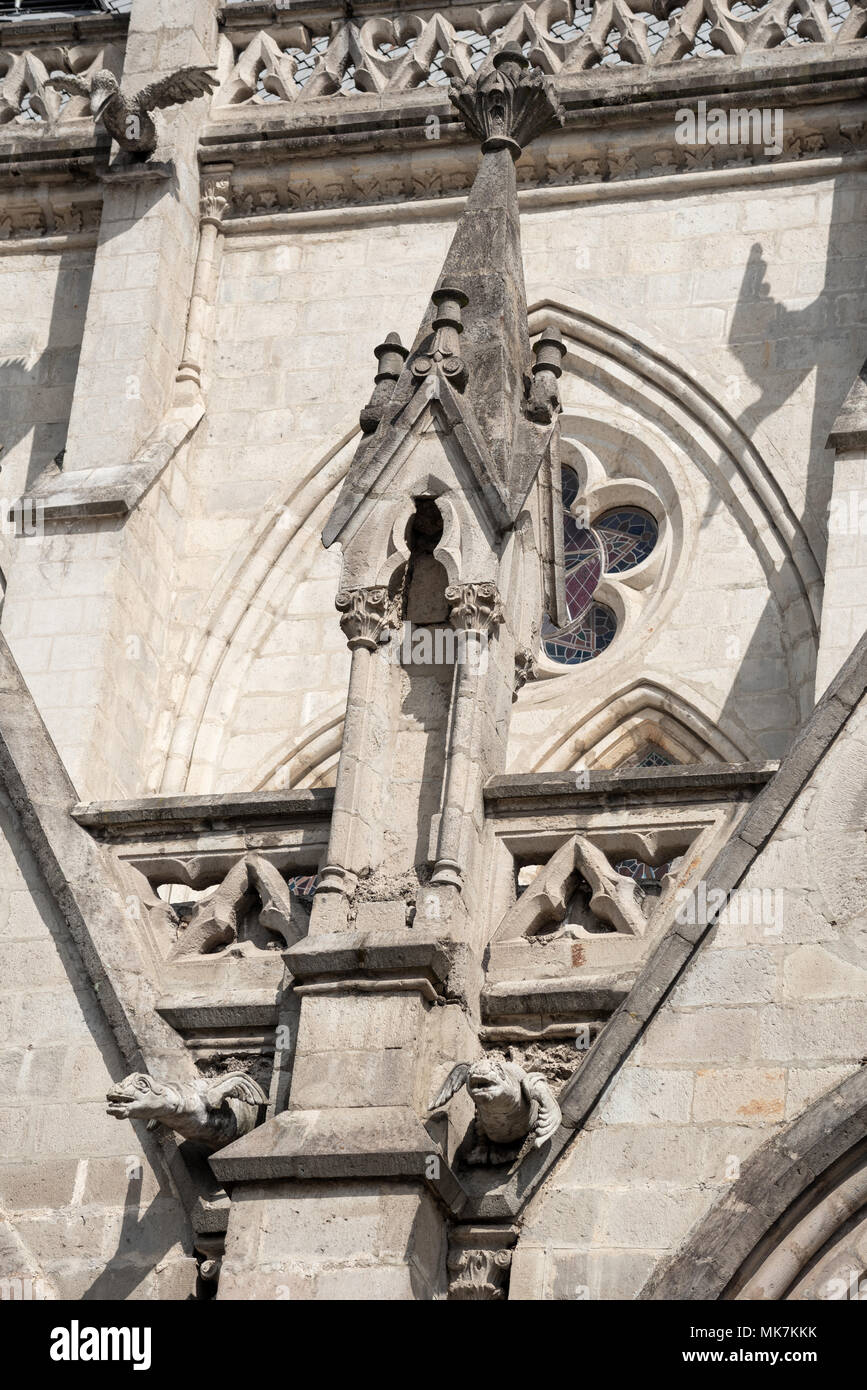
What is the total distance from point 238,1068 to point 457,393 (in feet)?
9.49

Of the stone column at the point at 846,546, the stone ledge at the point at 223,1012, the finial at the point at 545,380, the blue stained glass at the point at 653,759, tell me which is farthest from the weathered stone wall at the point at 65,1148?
the blue stained glass at the point at 653,759

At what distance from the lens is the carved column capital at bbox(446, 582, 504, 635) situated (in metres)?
9.70

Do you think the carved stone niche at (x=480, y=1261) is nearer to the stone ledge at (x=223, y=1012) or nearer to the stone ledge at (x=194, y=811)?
the stone ledge at (x=223, y=1012)

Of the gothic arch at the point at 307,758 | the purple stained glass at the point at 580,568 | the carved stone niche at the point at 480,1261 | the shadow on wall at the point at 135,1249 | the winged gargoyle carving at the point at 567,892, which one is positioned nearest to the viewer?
the carved stone niche at the point at 480,1261

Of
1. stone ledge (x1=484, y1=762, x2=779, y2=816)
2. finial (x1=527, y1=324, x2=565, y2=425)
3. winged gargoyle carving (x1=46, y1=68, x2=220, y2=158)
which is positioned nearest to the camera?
stone ledge (x1=484, y1=762, x2=779, y2=816)

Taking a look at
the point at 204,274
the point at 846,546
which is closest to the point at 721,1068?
the point at 846,546

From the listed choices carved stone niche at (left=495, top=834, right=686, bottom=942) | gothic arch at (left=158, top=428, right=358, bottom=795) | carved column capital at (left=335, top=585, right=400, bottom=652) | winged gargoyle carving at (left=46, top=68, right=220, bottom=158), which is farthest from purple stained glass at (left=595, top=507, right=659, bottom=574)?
carved stone niche at (left=495, top=834, right=686, bottom=942)

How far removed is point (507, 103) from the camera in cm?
1143

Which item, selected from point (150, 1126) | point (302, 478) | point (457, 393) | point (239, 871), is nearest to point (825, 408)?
point (302, 478)

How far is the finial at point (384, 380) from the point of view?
1031 centimetres

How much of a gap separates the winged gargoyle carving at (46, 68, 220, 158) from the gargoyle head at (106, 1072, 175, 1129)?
7586 mm

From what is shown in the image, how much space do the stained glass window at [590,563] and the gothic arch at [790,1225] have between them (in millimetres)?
5702

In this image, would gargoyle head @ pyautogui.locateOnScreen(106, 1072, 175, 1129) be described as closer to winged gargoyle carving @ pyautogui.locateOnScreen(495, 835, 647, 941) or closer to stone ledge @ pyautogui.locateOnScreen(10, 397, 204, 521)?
winged gargoyle carving @ pyautogui.locateOnScreen(495, 835, 647, 941)
